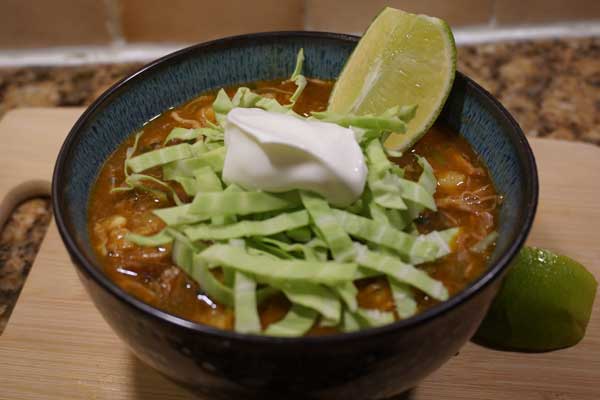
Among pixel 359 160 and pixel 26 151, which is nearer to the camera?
pixel 359 160

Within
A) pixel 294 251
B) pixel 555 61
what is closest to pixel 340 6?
pixel 555 61

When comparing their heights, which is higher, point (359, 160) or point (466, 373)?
point (359, 160)

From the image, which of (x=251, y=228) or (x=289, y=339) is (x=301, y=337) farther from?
(x=251, y=228)

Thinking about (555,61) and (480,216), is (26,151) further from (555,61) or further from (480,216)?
(555,61)

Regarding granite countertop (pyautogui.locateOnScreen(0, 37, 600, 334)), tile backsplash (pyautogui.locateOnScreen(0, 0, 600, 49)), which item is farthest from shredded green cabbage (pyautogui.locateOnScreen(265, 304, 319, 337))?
tile backsplash (pyautogui.locateOnScreen(0, 0, 600, 49))

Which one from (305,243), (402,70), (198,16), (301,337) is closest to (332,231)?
(305,243)
